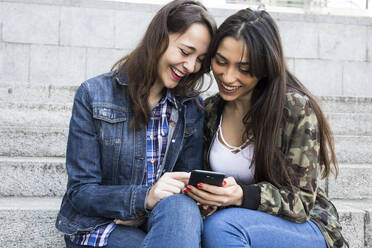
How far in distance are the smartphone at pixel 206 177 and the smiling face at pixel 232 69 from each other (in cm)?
62

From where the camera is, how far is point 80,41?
248 inches

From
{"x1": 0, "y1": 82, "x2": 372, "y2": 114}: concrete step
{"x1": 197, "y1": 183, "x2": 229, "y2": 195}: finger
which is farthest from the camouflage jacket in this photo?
{"x1": 0, "y1": 82, "x2": 372, "y2": 114}: concrete step

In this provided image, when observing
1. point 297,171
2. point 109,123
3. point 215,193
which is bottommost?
point 215,193

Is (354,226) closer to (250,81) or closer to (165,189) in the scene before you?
(250,81)

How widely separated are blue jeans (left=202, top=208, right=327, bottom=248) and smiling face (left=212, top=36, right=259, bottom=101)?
28.5 inches

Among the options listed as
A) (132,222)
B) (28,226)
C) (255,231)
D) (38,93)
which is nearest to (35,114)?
(38,93)

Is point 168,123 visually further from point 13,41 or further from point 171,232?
point 13,41

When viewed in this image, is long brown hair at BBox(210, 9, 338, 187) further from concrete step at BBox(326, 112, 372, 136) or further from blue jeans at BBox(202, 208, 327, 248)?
concrete step at BBox(326, 112, 372, 136)

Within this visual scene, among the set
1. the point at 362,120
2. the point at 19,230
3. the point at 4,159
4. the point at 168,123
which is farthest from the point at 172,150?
the point at 362,120

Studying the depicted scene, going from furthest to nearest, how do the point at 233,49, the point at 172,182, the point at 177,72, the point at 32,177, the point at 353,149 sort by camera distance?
the point at 353,149 → the point at 32,177 → the point at 177,72 → the point at 233,49 → the point at 172,182

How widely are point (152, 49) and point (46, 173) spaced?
4.29ft

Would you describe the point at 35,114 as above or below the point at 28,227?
above

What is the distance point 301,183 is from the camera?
2.21 meters

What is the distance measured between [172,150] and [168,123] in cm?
17
